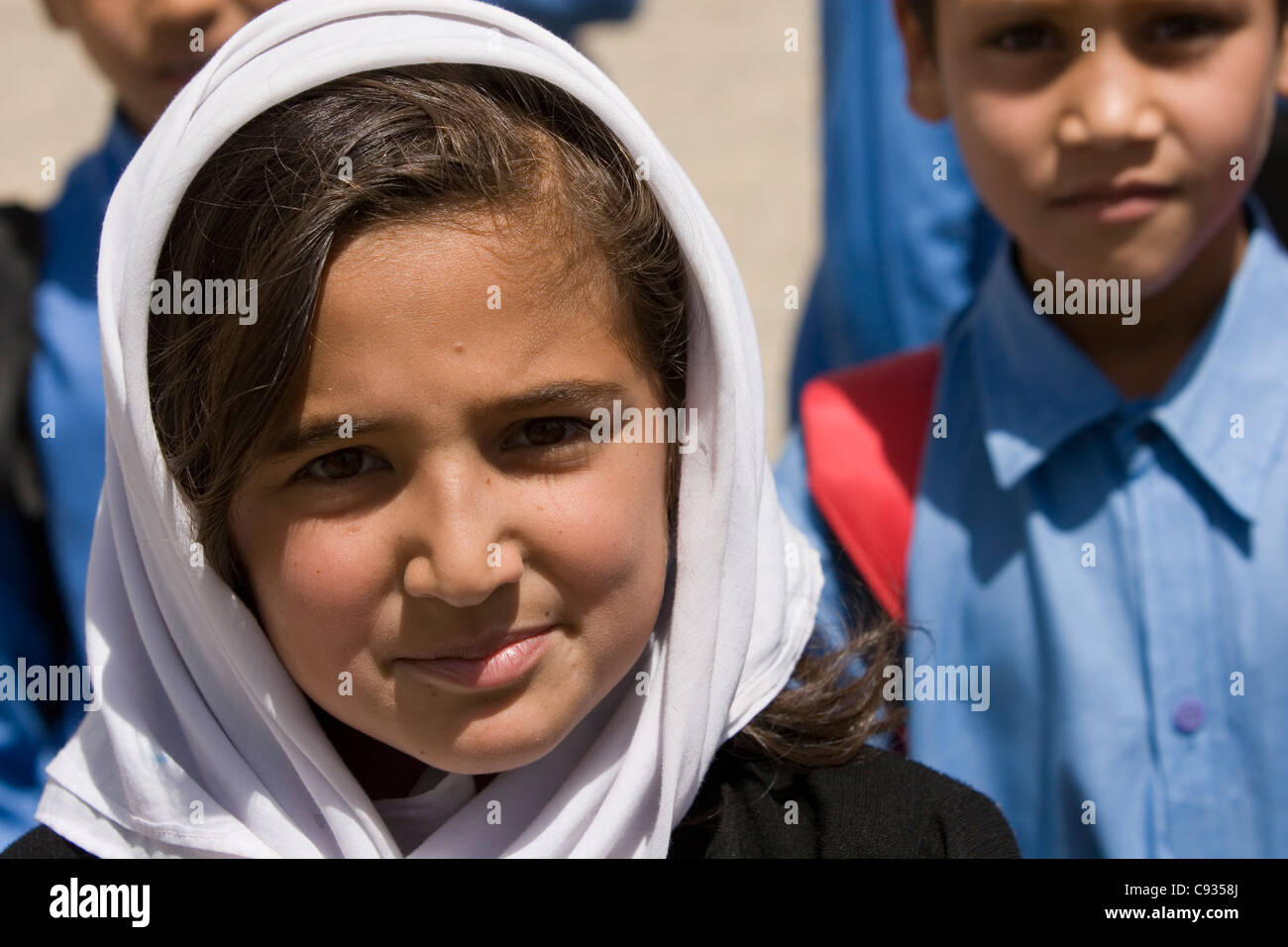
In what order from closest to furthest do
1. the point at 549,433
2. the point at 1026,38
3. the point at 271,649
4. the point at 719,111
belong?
1. the point at 549,433
2. the point at 271,649
3. the point at 1026,38
4. the point at 719,111

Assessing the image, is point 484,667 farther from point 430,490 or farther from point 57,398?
point 57,398

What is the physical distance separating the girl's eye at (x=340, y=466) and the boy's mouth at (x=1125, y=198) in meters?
1.09

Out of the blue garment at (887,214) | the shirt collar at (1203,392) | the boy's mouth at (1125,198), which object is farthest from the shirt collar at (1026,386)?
the blue garment at (887,214)

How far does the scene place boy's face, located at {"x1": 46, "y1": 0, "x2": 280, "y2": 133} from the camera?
2309mm

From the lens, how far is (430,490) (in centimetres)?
136

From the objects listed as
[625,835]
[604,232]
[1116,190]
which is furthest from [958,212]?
[625,835]

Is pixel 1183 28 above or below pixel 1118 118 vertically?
above

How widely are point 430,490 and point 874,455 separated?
3.35 feet

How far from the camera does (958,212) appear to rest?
108 inches

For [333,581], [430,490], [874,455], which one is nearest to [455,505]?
[430,490]

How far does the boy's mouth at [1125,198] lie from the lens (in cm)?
199

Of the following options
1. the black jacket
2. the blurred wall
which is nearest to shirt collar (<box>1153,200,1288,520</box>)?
the black jacket

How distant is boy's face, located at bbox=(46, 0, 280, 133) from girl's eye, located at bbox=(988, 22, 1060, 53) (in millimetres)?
1104

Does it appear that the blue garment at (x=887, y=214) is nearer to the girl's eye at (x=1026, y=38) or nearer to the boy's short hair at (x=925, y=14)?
the boy's short hair at (x=925, y=14)
